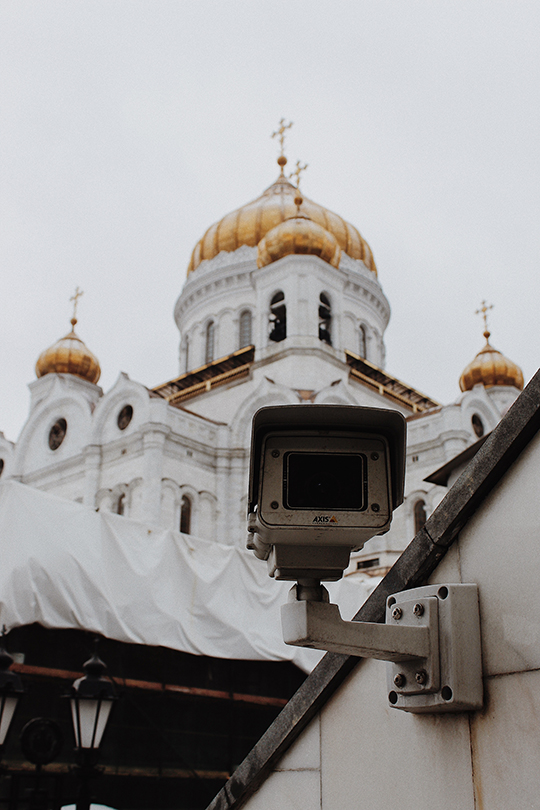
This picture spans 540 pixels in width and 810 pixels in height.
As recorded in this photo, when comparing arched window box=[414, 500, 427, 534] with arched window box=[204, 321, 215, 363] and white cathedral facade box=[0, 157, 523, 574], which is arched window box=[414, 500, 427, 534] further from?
arched window box=[204, 321, 215, 363]

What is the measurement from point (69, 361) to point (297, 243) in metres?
9.39

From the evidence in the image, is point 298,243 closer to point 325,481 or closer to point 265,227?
point 265,227

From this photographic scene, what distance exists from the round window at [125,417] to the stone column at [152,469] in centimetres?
163

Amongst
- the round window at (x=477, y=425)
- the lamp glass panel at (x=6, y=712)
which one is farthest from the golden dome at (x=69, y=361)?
the lamp glass panel at (x=6, y=712)

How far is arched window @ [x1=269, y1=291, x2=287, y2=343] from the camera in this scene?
2595 centimetres

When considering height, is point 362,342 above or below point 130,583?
A: above

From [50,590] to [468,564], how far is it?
26.8ft

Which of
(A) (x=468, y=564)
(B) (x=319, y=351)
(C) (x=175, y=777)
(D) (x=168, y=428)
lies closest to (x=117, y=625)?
(C) (x=175, y=777)

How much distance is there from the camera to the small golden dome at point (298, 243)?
989 inches

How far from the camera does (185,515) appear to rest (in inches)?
880

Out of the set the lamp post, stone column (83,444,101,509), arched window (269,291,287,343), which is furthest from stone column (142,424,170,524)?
the lamp post

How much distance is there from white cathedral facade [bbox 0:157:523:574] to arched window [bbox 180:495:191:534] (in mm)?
45

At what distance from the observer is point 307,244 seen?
25.1 metres

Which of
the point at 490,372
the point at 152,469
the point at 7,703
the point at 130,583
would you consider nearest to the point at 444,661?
the point at 7,703
